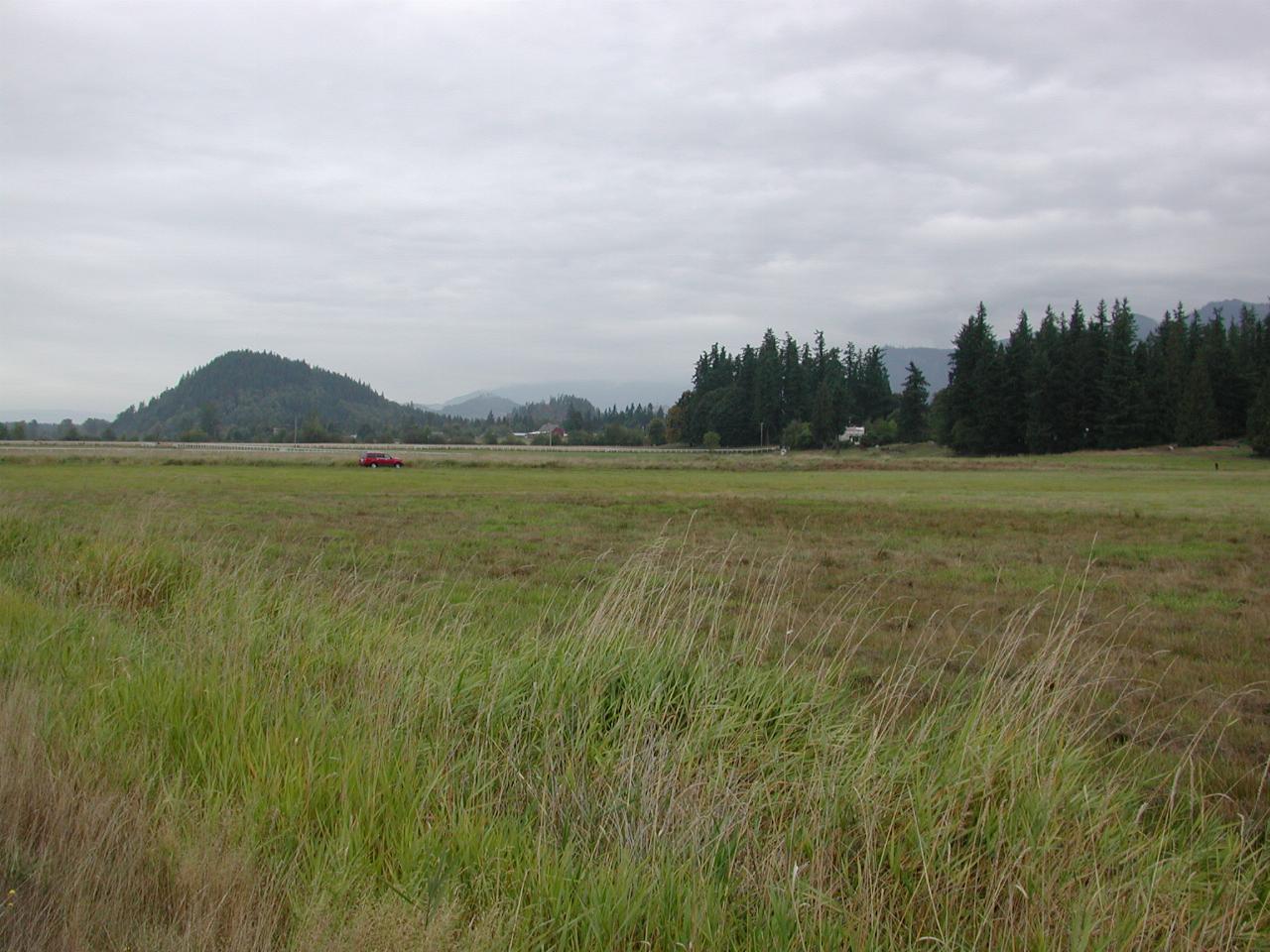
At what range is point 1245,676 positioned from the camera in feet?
28.5

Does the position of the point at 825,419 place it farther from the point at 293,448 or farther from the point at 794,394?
the point at 293,448

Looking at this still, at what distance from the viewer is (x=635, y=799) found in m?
4.41

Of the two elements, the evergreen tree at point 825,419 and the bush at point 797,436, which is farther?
the bush at point 797,436

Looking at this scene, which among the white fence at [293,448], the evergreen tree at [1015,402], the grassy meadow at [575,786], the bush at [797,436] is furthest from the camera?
the bush at [797,436]

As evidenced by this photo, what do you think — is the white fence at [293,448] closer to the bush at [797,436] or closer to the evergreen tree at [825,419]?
the bush at [797,436]

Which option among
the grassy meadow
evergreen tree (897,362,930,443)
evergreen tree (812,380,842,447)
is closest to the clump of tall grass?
the grassy meadow

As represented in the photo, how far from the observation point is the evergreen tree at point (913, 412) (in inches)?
4963

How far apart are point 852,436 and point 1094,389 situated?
39256 mm

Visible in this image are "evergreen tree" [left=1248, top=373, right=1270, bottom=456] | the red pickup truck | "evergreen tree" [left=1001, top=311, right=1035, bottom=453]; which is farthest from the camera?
"evergreen tree" [left=1001, top=311, right=1035, bottom=453]

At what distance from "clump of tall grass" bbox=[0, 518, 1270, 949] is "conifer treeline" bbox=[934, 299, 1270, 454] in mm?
100483

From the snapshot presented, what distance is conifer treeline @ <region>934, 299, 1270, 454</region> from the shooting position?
93375 mm

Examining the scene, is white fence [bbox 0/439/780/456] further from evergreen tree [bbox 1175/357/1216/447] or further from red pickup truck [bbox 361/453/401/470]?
evergreen tree [bbox 1175/357/1216/447]

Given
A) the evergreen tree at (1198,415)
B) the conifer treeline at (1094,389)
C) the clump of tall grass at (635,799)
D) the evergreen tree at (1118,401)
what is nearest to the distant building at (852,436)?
the conifer treeline at (1094,389)

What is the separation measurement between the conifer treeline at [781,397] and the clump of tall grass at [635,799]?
11699cm
